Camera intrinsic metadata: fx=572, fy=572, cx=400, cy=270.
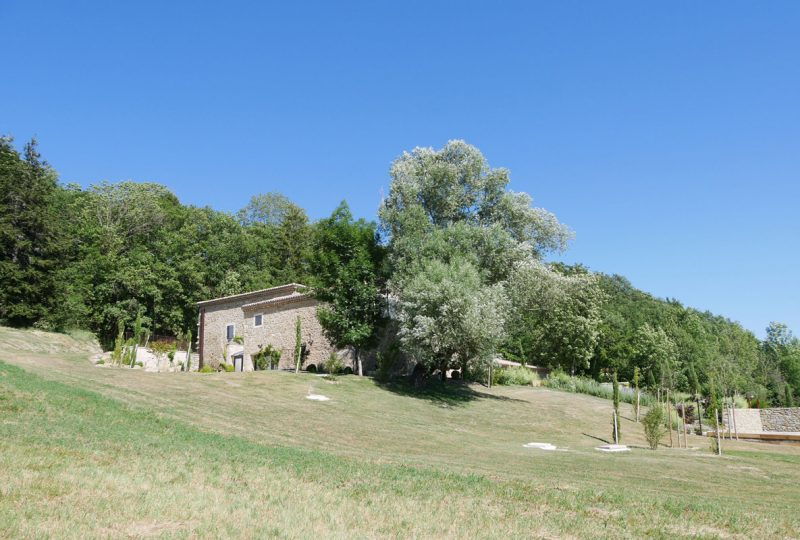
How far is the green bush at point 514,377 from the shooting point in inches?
1610

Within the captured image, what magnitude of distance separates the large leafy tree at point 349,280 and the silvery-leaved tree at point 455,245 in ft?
4.74

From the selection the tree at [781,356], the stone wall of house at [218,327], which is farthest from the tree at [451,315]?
the tree at [781,356]

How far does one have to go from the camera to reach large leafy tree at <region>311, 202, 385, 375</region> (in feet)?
111

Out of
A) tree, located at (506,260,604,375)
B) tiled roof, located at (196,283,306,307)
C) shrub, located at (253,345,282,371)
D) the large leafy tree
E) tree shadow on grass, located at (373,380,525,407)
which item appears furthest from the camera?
tiled roof, located at (196,283,306,307)

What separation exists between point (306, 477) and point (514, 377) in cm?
3432

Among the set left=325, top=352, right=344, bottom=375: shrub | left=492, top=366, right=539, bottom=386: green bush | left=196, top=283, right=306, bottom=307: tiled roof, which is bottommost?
left=492, top=366, right=539, bottom=386: green bush

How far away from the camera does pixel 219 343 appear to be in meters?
45.5

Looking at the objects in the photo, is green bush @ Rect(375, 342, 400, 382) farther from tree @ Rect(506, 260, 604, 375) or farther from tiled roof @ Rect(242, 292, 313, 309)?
tiled roof @ Rect(242, 292, 313, 309)

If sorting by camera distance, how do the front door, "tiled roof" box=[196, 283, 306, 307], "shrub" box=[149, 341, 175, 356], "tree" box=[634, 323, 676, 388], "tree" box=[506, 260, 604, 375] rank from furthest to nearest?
1. "tree" box=[634, 323, 676, 388]
2. the front door
3. "tiled roof" box=[196, 283, 306, 307]
4. "shrub" box=[149, 341, 175, 356]
5. "tree" box=[506, 260, 604, 375]

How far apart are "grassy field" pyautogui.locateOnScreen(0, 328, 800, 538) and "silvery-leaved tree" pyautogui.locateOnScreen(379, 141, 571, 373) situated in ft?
20.9

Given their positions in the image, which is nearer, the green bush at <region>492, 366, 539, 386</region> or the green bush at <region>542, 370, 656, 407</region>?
the green bush at <region>492, 366, 539, 386</region>

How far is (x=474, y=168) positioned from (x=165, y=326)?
32.5 m

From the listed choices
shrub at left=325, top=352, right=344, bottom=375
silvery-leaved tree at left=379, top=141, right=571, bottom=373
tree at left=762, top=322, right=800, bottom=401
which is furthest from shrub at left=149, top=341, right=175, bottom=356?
tree at left=762, top=322, right=800, bottom=401

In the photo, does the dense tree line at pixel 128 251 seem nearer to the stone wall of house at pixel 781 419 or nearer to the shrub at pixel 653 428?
the shrub at pixel 653 428
